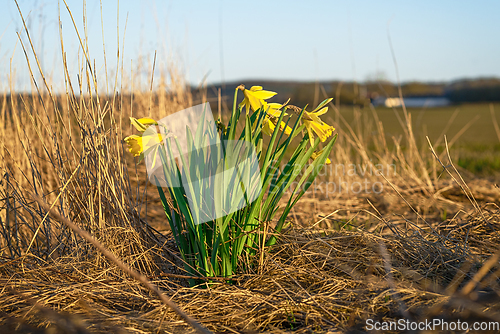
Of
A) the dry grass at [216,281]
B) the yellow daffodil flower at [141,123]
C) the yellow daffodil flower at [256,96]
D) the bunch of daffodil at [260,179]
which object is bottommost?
the dry grass at [216,281]

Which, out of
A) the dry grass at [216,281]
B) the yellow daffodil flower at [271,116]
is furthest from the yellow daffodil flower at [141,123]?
the yellow daffodil flower at [271,116]

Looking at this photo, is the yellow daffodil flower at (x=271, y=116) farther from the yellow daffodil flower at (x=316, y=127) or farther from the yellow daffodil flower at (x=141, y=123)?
the yellow daffodil flower at (x=141, y=123)

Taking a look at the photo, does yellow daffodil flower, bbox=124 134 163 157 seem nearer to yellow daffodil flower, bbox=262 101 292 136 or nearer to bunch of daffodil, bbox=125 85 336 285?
bunch of daffodil, bbox=125 85 336 285

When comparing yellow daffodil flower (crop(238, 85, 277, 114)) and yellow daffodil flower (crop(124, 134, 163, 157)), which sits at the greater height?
yellow daffodil flower (crop(238, 85, 277, 114))

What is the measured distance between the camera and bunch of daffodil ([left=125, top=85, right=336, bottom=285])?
3.47ft

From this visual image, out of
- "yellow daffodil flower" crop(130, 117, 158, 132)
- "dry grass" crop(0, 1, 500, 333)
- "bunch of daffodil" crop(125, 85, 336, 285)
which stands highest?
"yellow daffodil flower" crop(130, 117, 158, 132)

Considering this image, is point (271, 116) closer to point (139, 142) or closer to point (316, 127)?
point (316, 127)

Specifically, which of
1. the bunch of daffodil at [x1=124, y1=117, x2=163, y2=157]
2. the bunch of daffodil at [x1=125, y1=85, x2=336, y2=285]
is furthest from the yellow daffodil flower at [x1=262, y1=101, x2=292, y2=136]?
the bunch of daffodil at [x1=124, y1=117, x2=163, y2=157]

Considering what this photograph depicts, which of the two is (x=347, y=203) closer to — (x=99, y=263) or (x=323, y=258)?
(x=323, y=258)

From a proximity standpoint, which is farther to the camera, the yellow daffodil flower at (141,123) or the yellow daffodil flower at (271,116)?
the yellow daffodil flower at (271,116)

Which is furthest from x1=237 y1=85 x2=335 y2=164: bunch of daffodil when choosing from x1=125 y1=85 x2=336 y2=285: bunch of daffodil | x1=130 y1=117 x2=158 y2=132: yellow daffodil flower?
x1=130 y1=117 x2=158 y2=132: yellow daffodil flower

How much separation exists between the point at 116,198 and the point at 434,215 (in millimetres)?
2094

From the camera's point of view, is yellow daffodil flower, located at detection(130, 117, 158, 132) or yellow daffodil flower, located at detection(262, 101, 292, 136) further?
yellow daffodil flower, located at detection(262, 101, 292, 136)

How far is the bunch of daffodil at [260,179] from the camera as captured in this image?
3.47 ft
